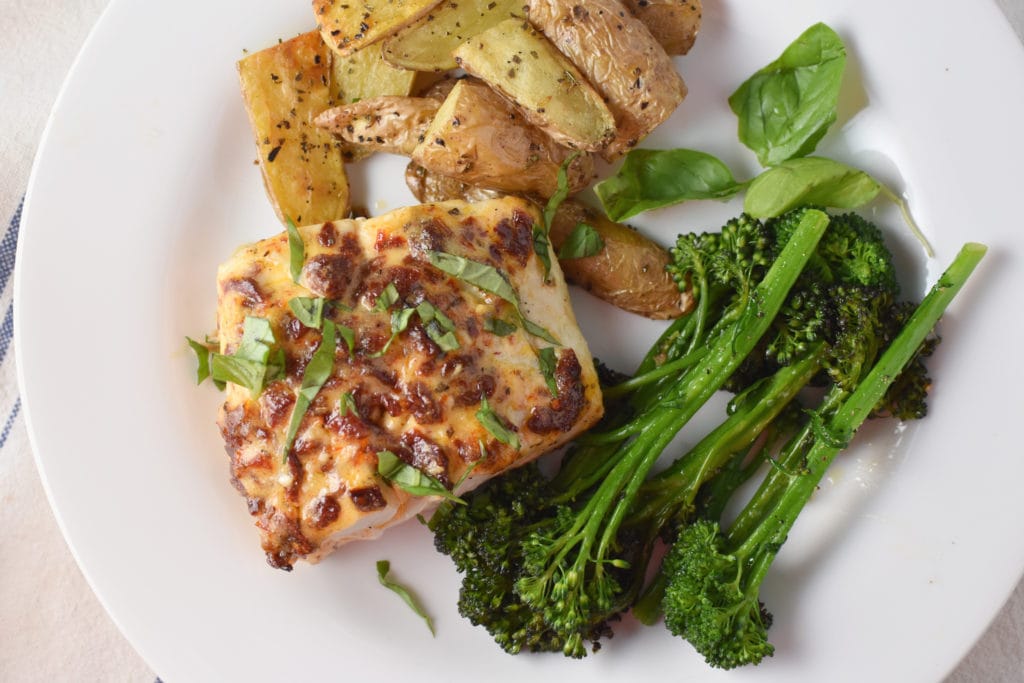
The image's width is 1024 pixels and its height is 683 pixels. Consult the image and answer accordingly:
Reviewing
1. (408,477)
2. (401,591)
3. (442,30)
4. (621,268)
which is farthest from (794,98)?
(401,591)

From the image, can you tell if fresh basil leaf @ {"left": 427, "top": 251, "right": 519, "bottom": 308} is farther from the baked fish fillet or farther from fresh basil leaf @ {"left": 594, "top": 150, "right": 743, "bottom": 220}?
fresh basil leaf @ {"left": 594, "top": 150, "right": 743, "bottom": 220}

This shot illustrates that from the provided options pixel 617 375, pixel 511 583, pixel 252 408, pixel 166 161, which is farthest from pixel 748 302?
pixel 166 161

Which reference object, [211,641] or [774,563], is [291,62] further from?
[774,563]

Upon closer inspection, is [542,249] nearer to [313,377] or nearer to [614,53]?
[614,53]

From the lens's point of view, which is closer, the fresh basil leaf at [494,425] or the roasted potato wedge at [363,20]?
the fresh basil leaf at [494,425]

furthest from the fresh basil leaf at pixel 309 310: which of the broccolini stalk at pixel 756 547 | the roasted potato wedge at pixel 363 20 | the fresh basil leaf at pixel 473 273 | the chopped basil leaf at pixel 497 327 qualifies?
the broccolini stalk at pixel 756 547

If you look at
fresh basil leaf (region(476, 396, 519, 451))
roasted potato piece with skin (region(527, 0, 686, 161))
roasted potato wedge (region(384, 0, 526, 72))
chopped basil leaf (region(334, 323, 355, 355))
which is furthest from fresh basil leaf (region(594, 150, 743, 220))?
chopped basil leaf (region(334, 323, 355, 355))

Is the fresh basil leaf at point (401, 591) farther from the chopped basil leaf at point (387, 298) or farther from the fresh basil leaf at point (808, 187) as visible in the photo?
the fresh basil leaf at point (808, 187)

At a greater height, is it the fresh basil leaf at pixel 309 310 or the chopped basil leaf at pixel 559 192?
the chopped basil leaf at pixel 559 192
